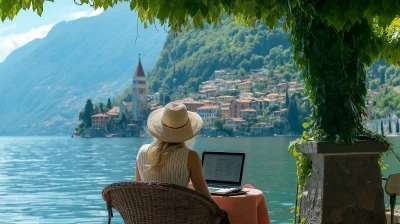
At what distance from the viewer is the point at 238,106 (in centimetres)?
10894

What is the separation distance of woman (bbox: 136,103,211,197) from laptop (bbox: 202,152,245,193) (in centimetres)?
42

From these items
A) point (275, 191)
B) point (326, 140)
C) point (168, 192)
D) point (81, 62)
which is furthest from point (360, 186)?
point (81, 62)

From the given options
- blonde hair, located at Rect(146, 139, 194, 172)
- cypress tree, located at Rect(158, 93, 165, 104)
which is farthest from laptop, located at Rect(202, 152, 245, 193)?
cypress tree, located at Rect(158, 93, 165, 104)

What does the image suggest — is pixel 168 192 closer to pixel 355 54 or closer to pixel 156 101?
pixel 355 54

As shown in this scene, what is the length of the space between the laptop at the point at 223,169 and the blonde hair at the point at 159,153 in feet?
1.74

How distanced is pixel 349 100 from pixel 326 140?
24 centimetres

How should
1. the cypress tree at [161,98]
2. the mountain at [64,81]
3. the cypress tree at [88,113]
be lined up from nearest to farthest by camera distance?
the cypress tree at [161,98]
the cypress tree at [88,113]
the mountain at [64,81]

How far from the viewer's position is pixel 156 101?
114938 millimetres

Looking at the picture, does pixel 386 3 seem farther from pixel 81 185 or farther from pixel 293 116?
pixel 293 116

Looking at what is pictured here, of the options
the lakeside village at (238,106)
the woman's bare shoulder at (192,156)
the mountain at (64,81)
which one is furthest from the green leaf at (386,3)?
the mountain at (64,81)

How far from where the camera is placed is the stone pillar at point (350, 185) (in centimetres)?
353

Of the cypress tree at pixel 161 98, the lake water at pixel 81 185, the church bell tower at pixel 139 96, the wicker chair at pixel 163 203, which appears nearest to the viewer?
the wicker chair at pixel 163 203

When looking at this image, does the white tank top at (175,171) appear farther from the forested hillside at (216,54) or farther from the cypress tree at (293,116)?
the forested hillside at (216,54)

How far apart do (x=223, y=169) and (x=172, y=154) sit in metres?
0.68
